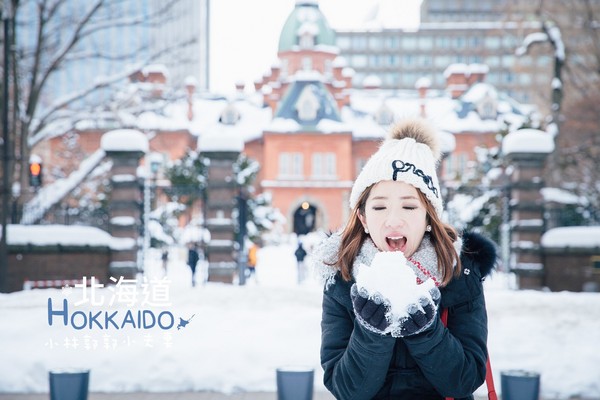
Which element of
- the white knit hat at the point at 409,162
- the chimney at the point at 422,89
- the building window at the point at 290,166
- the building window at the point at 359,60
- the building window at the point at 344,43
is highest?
the building window at the point at 344,43

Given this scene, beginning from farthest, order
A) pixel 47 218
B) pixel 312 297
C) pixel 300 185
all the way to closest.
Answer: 1. pixel 300 185
2. pixel 47 218
3. pixel 312 297

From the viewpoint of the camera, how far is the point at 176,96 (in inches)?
723

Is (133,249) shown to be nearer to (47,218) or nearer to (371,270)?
(47,218)

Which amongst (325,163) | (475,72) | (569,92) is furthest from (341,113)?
(569,92)

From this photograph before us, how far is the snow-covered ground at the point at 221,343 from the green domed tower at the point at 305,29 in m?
47.8

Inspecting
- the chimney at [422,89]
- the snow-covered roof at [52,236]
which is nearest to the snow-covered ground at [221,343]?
the snow-covered roof at [52,236]

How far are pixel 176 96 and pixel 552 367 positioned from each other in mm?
13159

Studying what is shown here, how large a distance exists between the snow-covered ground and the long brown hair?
16.2 ft

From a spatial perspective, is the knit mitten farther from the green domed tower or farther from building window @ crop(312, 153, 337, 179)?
the green domed tower

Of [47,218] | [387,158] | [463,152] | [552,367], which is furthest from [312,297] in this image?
[463,152]

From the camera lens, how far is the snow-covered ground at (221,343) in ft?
23.9

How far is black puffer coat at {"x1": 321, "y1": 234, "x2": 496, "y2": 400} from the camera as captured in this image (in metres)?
1.95

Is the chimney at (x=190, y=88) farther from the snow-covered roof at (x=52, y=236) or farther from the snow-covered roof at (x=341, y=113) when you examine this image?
the snow-covered roof at (x=52, y=236)

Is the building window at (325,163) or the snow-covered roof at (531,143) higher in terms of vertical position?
the building window at (325,163)
